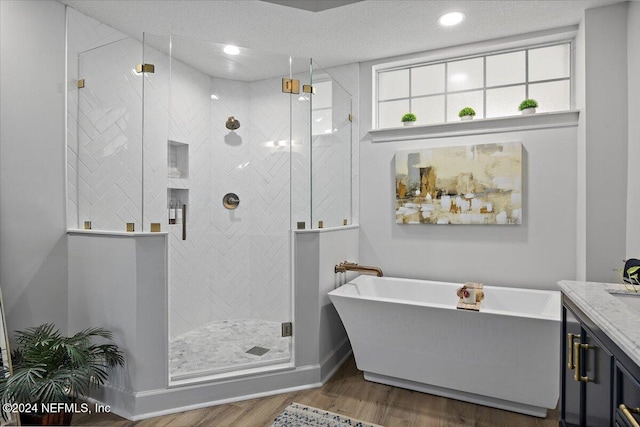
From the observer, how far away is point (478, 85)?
3.21m

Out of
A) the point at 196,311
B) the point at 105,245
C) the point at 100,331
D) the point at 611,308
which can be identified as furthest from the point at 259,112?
the point at 611,308

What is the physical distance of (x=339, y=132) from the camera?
3201mm

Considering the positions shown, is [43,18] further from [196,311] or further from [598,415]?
[598,415]

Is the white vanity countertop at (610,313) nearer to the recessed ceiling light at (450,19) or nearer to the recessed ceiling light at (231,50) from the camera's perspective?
the recessed ceiling light at (450,19)

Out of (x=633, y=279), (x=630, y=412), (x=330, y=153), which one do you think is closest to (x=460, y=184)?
(x=330, y=153)

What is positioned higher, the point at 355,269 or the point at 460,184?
the point at 460,184

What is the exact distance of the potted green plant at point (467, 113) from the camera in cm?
304

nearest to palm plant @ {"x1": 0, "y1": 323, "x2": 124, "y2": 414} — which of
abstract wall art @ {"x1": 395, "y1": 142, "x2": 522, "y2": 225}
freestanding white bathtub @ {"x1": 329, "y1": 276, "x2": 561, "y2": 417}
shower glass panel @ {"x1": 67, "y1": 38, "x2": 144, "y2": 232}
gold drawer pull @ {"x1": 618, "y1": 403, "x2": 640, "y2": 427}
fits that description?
shower glass panel @ {"x1": 67, "y1": 38, "x2": 144, "y2": 232}

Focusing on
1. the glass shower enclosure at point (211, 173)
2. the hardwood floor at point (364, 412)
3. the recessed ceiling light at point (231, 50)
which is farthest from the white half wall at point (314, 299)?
the recessed ceiling light at point (231, 50)

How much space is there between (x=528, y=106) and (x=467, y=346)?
1956 millimetres

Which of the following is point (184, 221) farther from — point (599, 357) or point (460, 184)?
point (599, 357)

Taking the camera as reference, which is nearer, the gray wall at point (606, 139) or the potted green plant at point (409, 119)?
the gray wall at point (606, 139)

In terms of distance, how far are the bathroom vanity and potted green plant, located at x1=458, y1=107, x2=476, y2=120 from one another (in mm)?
1686

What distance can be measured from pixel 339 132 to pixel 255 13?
1153 mm
